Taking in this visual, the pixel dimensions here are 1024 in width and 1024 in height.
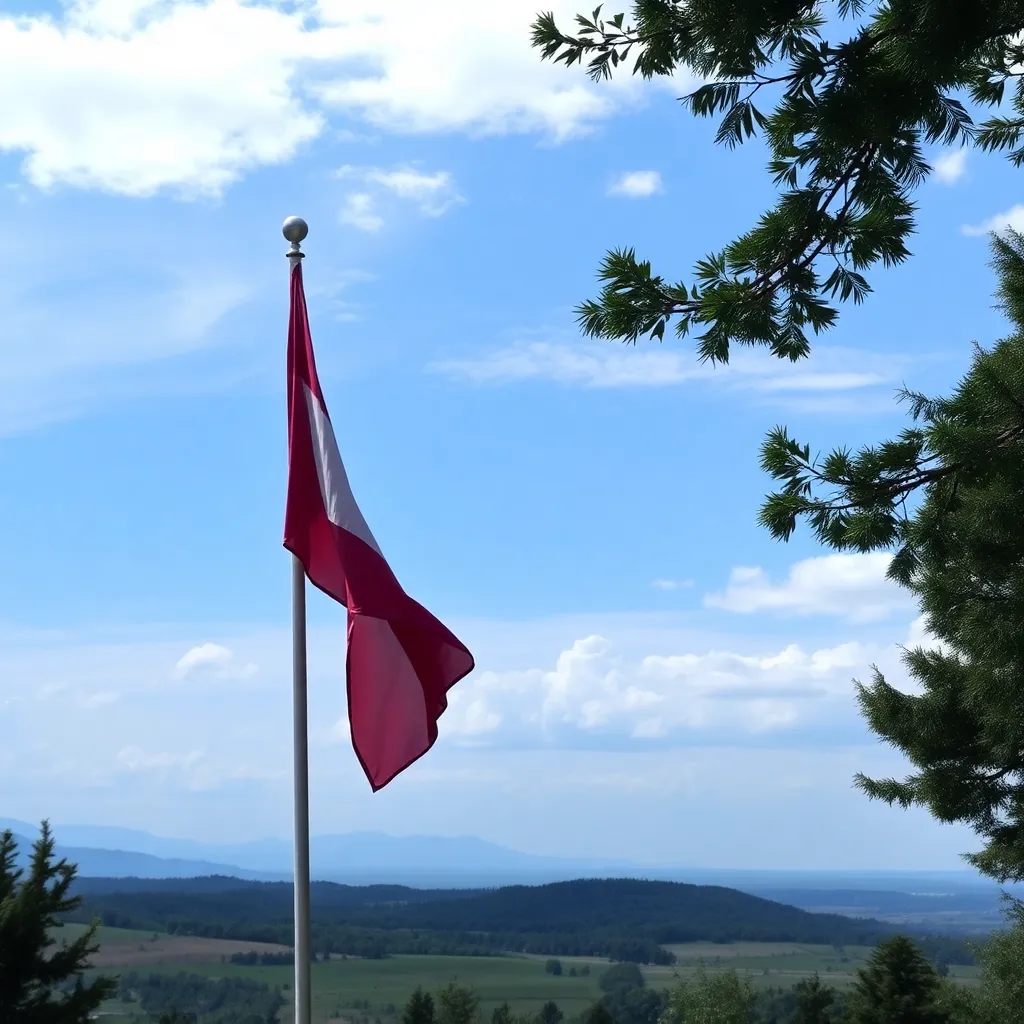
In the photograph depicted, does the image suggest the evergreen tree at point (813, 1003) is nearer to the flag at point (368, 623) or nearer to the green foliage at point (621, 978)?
the flag at point (368, 623)

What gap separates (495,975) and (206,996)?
28876mm

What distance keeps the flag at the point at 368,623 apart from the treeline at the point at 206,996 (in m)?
97.5

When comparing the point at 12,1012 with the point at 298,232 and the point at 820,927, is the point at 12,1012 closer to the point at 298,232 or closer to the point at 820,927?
the point at 298,232

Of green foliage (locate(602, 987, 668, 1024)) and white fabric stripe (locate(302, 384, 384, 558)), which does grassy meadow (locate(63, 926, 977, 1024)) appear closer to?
green foliage (locate(602, 987, 668, 1024))

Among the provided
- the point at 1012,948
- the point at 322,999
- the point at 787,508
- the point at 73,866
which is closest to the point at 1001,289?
the point at 787,508

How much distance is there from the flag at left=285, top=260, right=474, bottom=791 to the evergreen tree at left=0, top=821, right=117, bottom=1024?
1430cm

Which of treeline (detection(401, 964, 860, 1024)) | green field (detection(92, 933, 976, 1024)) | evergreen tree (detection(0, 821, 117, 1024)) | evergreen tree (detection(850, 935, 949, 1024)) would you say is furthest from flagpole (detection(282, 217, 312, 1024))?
green field (detection(92, 933, 976, 1024))

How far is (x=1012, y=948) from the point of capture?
20.3 m

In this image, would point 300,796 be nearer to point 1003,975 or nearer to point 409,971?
point 1003,975

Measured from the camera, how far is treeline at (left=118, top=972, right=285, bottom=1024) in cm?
10194

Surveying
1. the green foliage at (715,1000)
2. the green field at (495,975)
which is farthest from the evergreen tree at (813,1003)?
the green field at (495,975)

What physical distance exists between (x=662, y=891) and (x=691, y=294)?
6868 inches

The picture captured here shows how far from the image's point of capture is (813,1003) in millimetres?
40781

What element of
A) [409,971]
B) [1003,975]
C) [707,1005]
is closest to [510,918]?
[409,971]
